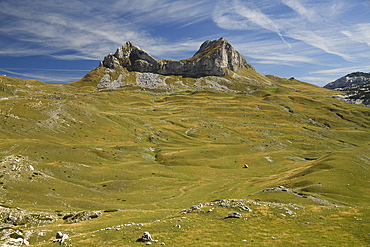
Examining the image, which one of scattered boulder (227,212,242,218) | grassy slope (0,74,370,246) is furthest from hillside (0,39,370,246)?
scattered boulder (227,212,242,218)

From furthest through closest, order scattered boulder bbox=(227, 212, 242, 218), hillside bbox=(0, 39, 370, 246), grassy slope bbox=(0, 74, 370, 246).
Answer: scattered boulder bbox=(227, 212, 242, 218)
grassy slope bbox=(0, 74, 370, 246)
hillside bbox=(0, 39, 370, 246)

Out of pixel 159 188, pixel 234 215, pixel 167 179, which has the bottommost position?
pixel 159 188

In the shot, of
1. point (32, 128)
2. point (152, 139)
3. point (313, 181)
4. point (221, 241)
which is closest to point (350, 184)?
point (313, 181)

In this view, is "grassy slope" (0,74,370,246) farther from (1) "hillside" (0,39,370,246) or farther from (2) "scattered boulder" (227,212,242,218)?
(2) "scattered boulder" (227,212,242,218)

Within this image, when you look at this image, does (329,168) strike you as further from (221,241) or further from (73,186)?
(73,186)

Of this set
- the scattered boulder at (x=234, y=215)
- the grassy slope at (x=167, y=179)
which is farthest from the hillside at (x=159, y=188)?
the scattered boulder at (x=234, y=215)

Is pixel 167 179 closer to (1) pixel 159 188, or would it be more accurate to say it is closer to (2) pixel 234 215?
(1) pixel 159 188

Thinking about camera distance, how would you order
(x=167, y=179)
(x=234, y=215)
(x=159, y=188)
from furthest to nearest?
(x=167, y=179), (x=159, y=188), (x=234, y=215)

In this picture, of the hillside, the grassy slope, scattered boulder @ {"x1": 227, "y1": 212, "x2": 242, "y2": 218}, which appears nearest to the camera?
the hillside

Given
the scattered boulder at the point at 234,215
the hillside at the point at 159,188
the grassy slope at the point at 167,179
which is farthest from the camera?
the scattered boulder at the point at 234,215

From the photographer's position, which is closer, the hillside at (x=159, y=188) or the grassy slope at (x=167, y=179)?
the hillside at (x=159, y=188)

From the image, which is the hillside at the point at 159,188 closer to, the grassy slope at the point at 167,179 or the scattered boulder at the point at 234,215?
the grassy slope at the point at 167,179

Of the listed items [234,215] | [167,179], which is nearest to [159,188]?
[167,179]

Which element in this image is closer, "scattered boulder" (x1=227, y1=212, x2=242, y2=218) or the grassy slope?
the grassy slope
